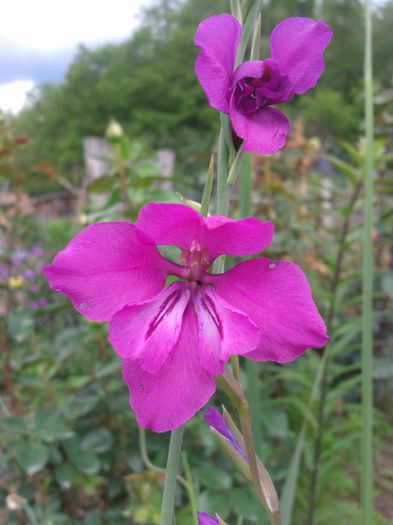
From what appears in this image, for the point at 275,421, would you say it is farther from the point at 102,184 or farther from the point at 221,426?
the point at 221,426

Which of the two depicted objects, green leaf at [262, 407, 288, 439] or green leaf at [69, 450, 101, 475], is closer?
green leaf at [69, 450, 101, 475]

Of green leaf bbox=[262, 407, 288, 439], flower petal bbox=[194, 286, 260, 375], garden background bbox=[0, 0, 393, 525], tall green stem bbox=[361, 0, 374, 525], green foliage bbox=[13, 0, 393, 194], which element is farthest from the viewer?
green foliage bbox=[13, 0, 393, 194]

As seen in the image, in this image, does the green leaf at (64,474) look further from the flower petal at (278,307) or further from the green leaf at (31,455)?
the flower petal at (278,307)

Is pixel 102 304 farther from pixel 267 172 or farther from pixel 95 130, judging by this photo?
pixel 95 130

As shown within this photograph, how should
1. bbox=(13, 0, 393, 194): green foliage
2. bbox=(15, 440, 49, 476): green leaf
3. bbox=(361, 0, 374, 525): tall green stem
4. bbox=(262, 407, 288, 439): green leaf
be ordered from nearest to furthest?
bbox=(361, 0, 374, 525): tall green stem
bbox=(15, 440, 49, 476): green leaf
bbox=(262, 407, 288, 439): green leaf
bbox=(13, 0, 393, 194): green foliage

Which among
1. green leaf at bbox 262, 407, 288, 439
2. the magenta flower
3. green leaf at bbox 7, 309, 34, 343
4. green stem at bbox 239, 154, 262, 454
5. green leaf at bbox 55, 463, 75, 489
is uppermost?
the magenta flower

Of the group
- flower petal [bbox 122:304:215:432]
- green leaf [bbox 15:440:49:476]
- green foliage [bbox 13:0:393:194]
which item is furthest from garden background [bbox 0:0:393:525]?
green foliage [bbox 13:0:393:194]

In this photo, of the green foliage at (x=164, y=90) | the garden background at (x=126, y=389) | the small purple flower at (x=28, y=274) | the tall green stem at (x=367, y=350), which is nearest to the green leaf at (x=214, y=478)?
the garden background at (x=126, y=389)

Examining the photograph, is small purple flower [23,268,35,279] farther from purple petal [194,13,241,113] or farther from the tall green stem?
purple petal [194,13,241,113]
